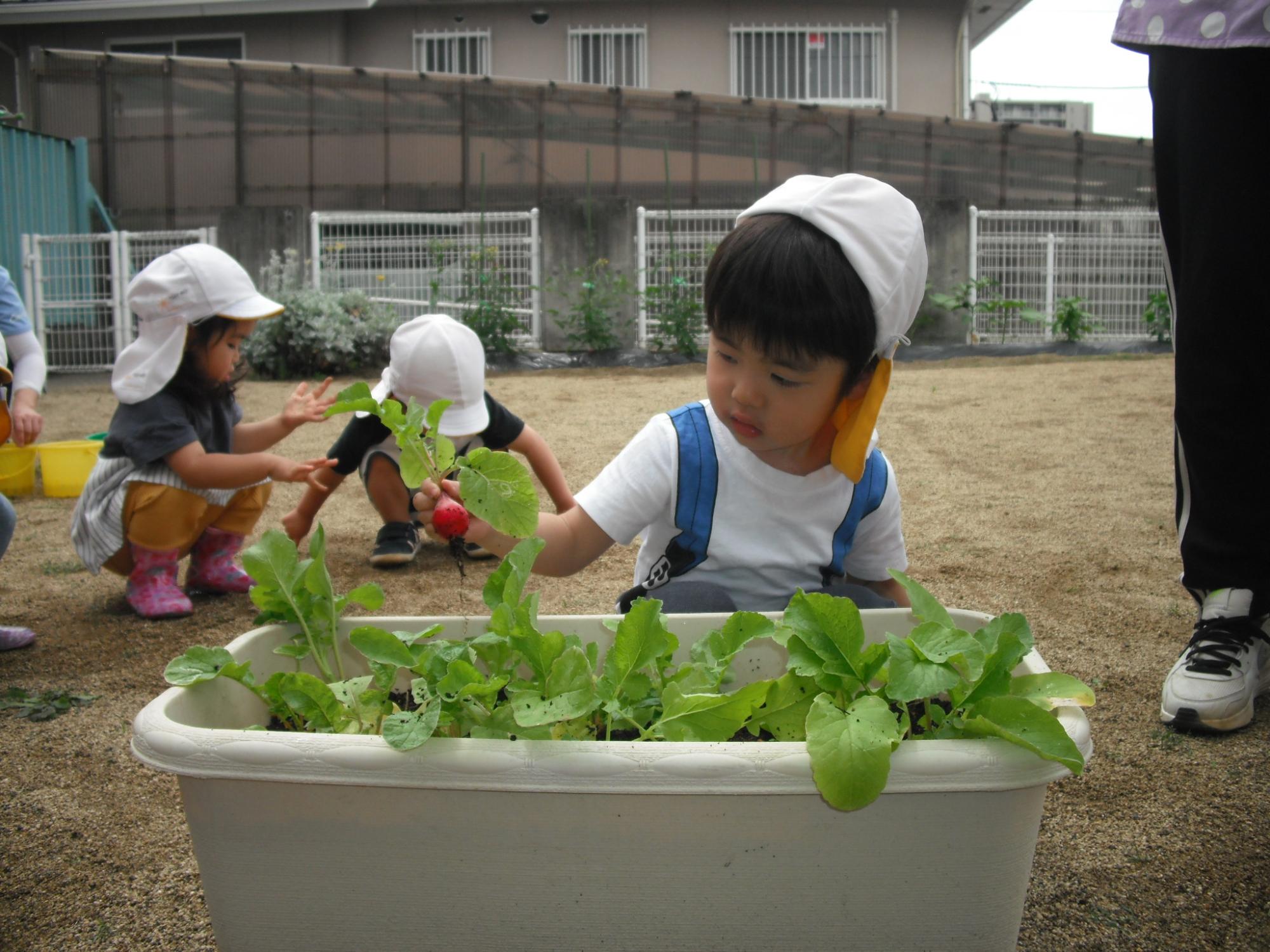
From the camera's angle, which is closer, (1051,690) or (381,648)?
(1051,690)

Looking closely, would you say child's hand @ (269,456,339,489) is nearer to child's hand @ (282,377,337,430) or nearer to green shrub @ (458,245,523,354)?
child's hand @ (282,377,337,430)

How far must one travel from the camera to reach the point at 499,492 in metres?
1.19

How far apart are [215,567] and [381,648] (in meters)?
1.84

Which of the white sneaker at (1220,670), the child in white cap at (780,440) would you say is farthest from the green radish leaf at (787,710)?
the white sneaker at (1220,670)

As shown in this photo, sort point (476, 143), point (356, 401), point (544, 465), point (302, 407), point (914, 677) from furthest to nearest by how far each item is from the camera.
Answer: point (476, 143), point (544, 465), point (302, 407), point (356, 401), point (914, 677)

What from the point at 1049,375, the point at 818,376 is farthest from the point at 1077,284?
the point at 818,376

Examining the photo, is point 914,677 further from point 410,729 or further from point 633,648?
point 410,729

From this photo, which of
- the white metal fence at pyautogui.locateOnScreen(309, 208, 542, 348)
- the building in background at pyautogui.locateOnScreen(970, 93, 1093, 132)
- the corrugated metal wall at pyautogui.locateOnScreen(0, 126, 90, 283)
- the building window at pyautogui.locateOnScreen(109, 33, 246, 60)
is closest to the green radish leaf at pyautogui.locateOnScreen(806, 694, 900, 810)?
the white metal fence at pyautogui.locateOnScreen(309, 208, 542, 348)

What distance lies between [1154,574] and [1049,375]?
156 inches

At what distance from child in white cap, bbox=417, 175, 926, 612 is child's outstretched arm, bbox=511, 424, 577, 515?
1.23 meters

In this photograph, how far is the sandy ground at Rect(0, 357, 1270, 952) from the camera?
3.91 feet

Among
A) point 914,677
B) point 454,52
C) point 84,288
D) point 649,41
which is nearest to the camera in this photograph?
point 914,677

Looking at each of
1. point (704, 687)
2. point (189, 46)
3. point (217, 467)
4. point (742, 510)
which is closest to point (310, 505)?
point (217, 467)

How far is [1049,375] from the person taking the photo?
615 centimetres
